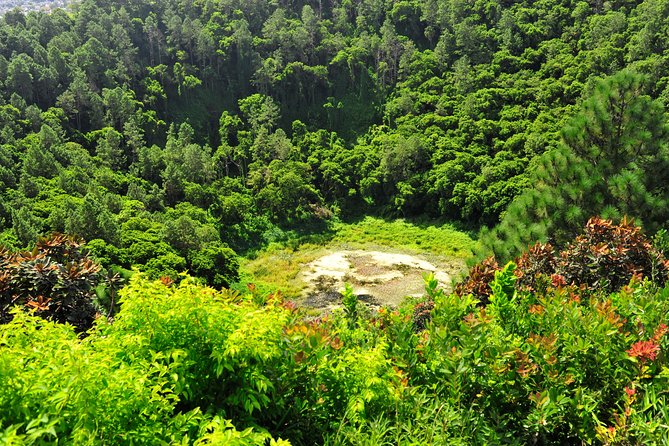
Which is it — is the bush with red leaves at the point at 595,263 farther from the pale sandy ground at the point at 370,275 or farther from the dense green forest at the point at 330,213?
the pale sandy ground at the point at 370,275

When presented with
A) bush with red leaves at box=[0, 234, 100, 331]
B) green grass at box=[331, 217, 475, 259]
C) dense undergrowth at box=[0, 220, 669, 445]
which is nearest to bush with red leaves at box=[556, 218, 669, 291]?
dense undergrowth at box=[0, 220, 669, 445]

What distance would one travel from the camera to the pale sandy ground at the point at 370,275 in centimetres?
2425

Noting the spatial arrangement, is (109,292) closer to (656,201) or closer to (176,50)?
(656,201)

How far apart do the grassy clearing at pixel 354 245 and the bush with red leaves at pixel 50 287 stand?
1992 centimetres

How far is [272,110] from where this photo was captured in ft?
154

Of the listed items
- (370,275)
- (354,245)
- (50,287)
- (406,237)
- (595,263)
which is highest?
(50,287)

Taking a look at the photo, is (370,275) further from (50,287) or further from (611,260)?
(50,287)

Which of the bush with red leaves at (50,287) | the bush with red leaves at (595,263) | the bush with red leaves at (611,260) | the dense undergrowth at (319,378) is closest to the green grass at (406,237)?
the bush with red leaves at (595,263)

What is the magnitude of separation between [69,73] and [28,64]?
133 inches

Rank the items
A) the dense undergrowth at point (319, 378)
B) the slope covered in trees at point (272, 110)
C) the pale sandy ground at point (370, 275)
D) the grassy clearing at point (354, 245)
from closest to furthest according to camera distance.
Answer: the dense undergrowth at point (319, 378) → the pale sandy ground at point (370, 275) → the grassy clearing at point (354, 245) → the slope covered in trees at point (272, 110)

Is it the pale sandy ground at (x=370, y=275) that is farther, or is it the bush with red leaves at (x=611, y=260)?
the pale sandy ground at (x=370, y=275)

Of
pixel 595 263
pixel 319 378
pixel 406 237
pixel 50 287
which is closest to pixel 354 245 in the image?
pixel 406 237

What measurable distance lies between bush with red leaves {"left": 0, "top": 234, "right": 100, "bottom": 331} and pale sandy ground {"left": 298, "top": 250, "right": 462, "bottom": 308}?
57.7 feet

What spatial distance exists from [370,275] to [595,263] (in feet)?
Result: 68.7
